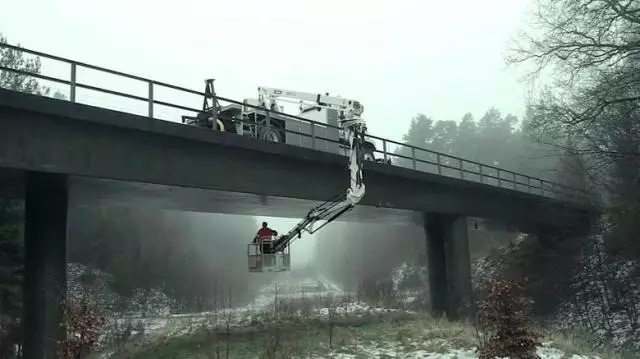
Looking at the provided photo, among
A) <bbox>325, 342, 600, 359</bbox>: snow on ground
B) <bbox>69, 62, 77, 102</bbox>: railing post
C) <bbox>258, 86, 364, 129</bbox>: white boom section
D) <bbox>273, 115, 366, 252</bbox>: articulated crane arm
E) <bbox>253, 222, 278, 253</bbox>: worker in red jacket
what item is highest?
<bbox>258, 86, 364, 129</bbox>: white boom section

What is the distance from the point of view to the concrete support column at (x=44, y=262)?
50.6ft

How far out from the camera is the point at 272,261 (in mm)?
17016

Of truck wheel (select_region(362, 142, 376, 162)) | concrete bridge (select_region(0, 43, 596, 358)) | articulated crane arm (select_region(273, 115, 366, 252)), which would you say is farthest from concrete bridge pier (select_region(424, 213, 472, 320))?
articulated crane arm (select_region(273, 115, 366, 252))

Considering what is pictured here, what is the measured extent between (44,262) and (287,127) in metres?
10.1

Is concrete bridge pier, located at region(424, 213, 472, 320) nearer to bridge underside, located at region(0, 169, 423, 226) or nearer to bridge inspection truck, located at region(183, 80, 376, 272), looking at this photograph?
bridge underside, located at region(0, 169, 423, 226)

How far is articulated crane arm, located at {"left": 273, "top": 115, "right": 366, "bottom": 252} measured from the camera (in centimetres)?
1742

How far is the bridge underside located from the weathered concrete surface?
75 centimetres

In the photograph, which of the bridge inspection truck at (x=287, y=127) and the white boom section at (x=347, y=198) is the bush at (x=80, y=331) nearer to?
the bridge inspection truck at (x=287, y=127)

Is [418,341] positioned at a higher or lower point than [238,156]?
lower

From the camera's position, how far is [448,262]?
3041cm

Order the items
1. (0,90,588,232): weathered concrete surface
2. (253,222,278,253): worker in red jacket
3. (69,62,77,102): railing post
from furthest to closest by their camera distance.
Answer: (253,222,278,253): worker in red jacket < (69,62,77,102): railing post < (0,90,588,232): weathered concrete surface

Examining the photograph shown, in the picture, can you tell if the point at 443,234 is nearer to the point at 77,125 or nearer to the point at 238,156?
the point at 238,156

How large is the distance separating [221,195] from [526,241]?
3017 cm

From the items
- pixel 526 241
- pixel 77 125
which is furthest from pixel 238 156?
pixel 526 241
